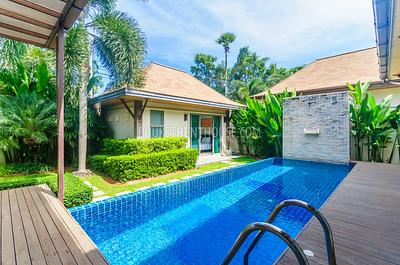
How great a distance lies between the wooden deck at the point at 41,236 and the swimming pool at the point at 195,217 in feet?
2.92

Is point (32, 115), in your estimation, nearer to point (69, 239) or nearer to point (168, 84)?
point (168, 84)

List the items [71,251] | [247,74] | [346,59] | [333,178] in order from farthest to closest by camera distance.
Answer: [247,74] < [346,59] < [333,178] < [71,251]

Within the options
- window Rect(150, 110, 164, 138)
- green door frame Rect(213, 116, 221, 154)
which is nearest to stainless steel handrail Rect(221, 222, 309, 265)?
window Rect(150, 110, 164, 138)

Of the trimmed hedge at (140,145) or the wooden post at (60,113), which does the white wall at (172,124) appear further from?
the wooden post at (60,113)

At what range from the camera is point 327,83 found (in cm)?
1367

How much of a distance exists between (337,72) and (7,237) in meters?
18.4

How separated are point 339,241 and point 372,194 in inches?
112

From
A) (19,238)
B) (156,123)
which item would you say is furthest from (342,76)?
(19,238)

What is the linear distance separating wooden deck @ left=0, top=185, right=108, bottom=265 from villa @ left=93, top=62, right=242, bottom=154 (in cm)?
532

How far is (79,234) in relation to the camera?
2.96 meters

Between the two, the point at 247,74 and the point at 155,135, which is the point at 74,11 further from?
the point at 247,74

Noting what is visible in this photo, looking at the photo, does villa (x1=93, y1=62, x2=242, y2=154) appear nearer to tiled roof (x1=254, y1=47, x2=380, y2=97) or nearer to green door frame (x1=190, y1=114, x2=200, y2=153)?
green door frame (x1=190, y1=114, x2=200, y2=153)

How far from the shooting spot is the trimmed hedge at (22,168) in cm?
815

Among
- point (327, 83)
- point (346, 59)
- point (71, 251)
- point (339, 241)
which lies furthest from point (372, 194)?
point (346, 59)
